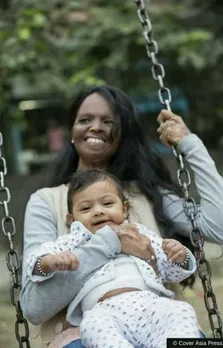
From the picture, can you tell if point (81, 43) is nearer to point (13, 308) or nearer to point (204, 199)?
point (13, 308)

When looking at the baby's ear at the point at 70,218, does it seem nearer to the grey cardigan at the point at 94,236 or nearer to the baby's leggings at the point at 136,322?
the grey cardigan at the point at 94,236

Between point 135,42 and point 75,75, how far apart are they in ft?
1.94

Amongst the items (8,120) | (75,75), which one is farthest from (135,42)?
(8,120)

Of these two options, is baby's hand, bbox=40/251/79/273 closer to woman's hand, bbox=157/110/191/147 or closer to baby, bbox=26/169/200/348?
baby, bbox=26/169/200/348

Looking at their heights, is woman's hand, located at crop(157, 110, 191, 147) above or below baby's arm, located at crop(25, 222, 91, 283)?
above

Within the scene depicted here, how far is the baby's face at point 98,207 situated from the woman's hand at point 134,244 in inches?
1.3

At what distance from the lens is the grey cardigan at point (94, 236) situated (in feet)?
6.93

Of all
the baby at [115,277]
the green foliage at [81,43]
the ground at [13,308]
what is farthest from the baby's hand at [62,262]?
the green foliage at [81,43]

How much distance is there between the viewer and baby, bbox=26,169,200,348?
1895mm

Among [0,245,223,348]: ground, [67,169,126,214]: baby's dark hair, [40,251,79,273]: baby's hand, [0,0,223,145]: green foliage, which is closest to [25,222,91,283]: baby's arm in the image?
[40,251,79,273]: baby's hand

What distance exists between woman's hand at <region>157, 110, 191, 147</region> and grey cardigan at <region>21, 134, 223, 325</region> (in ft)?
0.11

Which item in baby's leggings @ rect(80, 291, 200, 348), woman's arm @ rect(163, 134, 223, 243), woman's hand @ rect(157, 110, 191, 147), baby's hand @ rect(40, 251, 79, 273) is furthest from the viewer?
woman's hand @ rect(157, 110, 191, 147)

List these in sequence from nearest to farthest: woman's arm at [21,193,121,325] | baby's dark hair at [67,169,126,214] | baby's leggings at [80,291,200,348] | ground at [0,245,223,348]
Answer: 1. baby's leggings at [80,291,200,348]
2. woman's arm at [21,193,121,325]
3. baby's dark hair at [67,169,126,214]
4. ground at [0,245,223,348]

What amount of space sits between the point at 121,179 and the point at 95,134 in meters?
0.16
